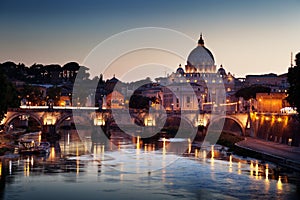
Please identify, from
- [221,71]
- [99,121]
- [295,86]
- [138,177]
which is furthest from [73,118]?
[221,71]

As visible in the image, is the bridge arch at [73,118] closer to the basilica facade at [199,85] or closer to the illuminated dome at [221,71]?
the basilica facade at [199,85]

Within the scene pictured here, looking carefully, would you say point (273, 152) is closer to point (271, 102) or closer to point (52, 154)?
point (52, 154)

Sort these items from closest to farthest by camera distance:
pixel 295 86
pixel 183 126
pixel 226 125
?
pixel 295 86
pixel 226 125
pixel 183 126

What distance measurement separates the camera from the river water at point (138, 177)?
101ft

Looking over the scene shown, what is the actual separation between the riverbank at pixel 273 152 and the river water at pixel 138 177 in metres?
1.04

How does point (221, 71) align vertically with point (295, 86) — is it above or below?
above

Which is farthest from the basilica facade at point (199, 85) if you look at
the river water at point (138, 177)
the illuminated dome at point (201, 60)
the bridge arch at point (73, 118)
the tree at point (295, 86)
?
the river water at point (138, 177)

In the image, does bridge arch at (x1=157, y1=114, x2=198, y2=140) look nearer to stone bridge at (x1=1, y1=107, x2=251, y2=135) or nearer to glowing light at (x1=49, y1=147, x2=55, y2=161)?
stone bridge at (x1=1, y1=107, x2=251, y2=135)

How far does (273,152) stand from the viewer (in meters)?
44.9

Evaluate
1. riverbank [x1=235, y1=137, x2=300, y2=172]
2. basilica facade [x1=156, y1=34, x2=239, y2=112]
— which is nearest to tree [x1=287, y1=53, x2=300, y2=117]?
riverbank [x1=235, y1=137, x2=300, y2=172]

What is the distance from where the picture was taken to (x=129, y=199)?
2970 cm

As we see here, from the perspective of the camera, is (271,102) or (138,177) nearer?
(138,177)

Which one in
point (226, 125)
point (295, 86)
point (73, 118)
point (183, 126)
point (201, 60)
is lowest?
point (183, 126)

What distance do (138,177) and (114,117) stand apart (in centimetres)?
4844
